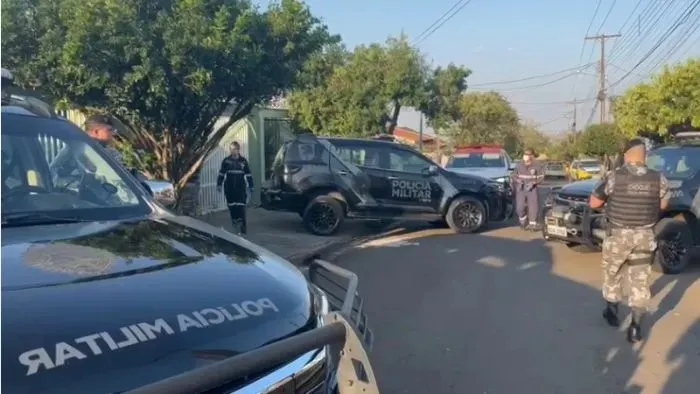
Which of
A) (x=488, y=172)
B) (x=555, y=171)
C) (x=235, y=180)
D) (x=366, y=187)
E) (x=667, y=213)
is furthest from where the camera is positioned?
(x=555, y=171)

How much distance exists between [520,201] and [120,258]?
13203 millimetres

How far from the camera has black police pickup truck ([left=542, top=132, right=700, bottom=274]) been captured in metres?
9.41

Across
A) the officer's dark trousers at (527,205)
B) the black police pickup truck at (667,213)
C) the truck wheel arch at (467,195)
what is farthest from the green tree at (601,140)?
the black police pickup truck at (667,213)

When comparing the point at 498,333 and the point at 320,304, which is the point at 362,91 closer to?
the point at 498,333

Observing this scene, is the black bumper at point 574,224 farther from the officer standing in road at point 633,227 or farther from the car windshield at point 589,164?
the car windshield at point 589,164

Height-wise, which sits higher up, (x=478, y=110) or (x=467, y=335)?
(x=478, y=110)

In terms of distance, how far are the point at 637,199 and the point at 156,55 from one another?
22.8ft

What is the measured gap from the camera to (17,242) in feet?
8.80

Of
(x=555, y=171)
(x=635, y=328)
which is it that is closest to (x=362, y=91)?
(x=555, y=171)

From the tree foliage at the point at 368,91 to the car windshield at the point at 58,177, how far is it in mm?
19854

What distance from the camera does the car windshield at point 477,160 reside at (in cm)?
1881

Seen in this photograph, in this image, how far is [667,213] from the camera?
970 cm

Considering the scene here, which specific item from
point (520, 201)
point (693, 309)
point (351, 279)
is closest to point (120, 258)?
point (351, 279)

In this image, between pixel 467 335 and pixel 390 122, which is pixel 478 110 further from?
pixel 467 335
